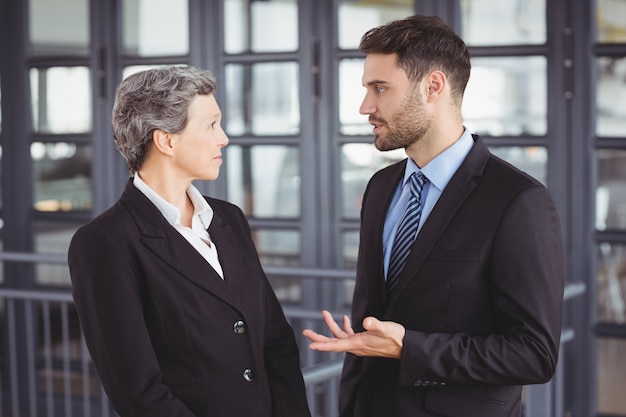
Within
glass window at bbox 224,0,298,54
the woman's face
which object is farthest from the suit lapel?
glass window at bbox 224,0,298,54

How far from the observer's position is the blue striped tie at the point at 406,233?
6.40 feet

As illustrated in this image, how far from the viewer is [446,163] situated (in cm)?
194

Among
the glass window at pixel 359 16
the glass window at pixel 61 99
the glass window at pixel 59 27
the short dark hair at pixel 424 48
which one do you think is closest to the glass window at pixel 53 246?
the glass window at pixel 61 99

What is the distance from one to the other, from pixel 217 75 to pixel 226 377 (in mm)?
2836

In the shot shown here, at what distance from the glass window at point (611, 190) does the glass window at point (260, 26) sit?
1.46m

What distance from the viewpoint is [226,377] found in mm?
1891

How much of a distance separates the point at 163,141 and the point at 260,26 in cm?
267

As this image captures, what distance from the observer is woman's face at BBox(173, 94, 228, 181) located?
1912 millimetres

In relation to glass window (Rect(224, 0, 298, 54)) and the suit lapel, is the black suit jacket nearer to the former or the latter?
the suit lapel

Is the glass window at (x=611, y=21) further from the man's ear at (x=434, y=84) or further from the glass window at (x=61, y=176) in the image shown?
the glass window at (x=61, y=176)

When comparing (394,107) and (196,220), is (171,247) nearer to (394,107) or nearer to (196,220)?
(196,220)

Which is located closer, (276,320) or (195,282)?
(195,282)

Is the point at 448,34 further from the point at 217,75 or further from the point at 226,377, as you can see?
the point at 217,75

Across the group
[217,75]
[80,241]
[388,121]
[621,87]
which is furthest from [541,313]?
[217,75]
